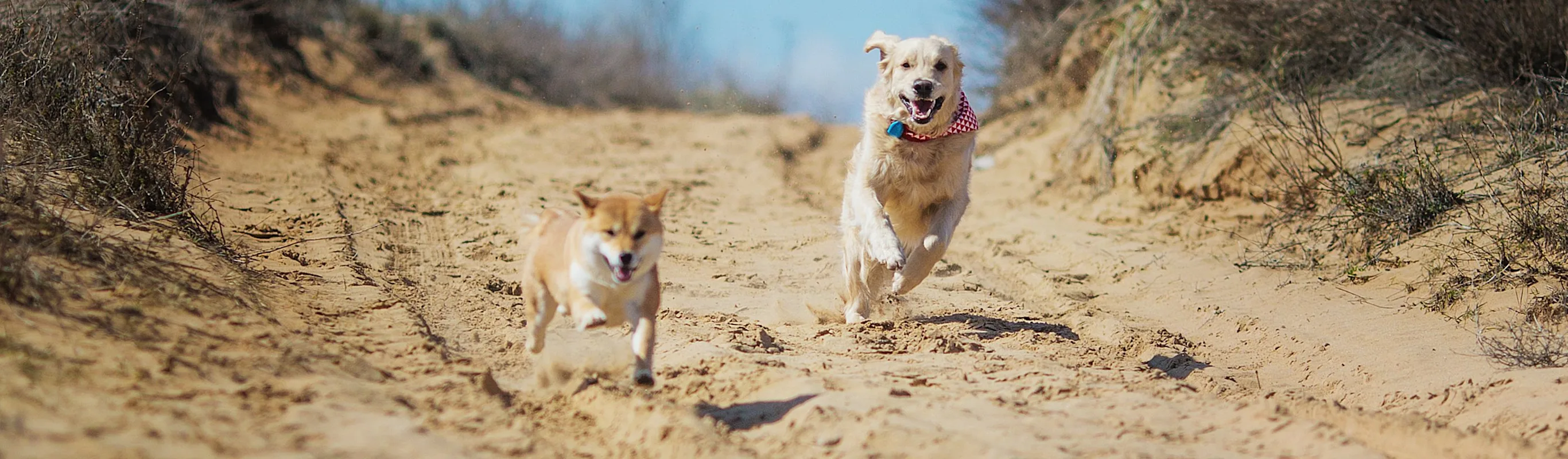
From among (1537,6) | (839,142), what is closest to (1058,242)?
(1537,6)

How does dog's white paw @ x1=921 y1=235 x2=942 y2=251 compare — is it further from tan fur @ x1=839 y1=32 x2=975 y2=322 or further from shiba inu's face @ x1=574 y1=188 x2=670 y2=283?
shiba inu's face @ x1=574 y1=188 x2=670 y2=283

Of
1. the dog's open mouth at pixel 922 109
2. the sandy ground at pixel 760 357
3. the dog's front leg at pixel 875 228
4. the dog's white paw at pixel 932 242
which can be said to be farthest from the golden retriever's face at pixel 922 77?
the sandy ground at pixel 760 357

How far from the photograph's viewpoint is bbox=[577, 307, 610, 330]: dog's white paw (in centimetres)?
416

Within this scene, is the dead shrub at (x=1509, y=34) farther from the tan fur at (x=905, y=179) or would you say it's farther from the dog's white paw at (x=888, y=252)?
the dog's white paw at (x=888, y=252)

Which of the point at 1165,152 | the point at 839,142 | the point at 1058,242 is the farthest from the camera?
the point at 839,142

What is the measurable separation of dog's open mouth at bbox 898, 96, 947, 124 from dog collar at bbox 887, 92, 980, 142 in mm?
99

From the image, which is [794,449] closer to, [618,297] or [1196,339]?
[618,297]

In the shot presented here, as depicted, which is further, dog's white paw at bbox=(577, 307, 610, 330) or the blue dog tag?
the blue dog tag

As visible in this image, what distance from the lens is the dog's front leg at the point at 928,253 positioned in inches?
267

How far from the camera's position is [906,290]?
6.88 m

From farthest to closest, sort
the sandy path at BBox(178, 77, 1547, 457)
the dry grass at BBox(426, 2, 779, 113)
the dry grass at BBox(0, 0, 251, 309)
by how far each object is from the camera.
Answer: the dry grass at BBox(426, 2, 779, 113) → the dry grass at BBox(0, 0, 251, 309) → the sandy path at BBox(178, 77, 1547, 457)

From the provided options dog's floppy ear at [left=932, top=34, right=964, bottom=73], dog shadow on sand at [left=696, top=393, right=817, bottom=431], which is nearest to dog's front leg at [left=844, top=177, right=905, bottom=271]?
dog's floppy ear at [left=932, top=34, right=964, bottom=73]

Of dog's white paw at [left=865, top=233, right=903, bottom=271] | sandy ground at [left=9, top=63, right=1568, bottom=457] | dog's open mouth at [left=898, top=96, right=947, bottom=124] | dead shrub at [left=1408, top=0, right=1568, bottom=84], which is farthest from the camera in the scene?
dead shrub at [left=1408, top=0, right=1568, bottom=84]

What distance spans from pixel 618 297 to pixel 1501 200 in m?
6.03
